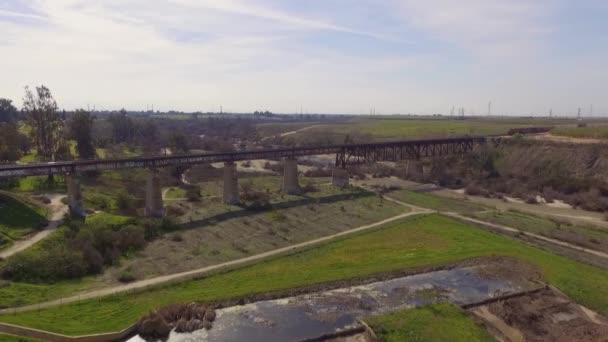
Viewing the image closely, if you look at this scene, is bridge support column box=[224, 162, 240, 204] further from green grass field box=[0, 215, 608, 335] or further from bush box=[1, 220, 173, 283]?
green grass field box=[0, 215, 608, 335]

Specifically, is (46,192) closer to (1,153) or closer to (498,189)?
(1,153)

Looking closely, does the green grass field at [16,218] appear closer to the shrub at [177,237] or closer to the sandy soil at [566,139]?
the shrub at [177,237]

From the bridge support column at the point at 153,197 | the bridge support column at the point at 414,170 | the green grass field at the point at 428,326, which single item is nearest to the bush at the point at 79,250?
the bridge support column at the point at 153,197

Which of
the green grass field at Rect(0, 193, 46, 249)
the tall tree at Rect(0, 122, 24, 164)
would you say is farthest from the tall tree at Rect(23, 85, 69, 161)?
the green grass field at Rect(0, 193, 46, 249)

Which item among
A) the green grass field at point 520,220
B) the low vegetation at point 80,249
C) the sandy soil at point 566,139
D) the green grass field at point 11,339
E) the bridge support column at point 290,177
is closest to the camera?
the green grass field at point 11,339

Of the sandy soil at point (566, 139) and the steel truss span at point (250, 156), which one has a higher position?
the sandy soil at point (566, 139)
